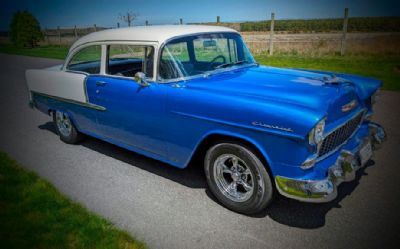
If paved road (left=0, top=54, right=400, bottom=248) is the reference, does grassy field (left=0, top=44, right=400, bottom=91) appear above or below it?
above

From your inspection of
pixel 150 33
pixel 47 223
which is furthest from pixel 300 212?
pixel 150 33

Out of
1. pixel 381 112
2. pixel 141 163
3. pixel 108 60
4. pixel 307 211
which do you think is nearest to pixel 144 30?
pixel 108 60

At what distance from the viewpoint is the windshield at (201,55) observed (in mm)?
3758

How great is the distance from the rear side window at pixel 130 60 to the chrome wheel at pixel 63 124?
1.34 m

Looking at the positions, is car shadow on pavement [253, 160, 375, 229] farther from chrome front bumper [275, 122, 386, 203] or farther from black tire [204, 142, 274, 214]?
chrome front bumper [275, 122, 386, 203]

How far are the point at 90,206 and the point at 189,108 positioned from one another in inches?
61.5

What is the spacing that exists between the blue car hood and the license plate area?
0.45 metres

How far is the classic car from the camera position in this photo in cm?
283

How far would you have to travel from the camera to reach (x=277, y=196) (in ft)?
11.9

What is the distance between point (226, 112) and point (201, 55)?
1.37 metres

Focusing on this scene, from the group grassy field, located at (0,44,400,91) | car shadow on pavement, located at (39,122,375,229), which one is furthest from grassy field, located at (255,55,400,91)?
car shadow on pavement, located at (39,122,375,229)

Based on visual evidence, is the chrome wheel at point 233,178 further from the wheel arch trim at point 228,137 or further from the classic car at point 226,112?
the wheel arch trim at point 228,137

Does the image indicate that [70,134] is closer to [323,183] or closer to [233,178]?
[233,178]

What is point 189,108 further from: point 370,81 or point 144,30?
point 370,81
